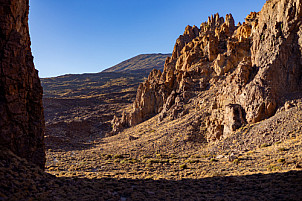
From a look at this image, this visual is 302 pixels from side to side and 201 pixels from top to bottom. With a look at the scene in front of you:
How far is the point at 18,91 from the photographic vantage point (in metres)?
14.3

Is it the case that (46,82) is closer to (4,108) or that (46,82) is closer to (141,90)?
(141,90)

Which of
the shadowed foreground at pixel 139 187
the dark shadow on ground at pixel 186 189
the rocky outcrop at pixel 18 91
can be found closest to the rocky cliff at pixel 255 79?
the dark shadow on ground at pixel 186 189

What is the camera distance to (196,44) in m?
65.8

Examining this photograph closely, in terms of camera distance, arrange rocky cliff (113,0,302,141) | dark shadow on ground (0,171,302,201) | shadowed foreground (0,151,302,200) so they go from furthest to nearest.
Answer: rocky cliff (113,0,302,141) → dark shadow on ground (0,171,302,201) → shadowed foreground (0,151,302,200)

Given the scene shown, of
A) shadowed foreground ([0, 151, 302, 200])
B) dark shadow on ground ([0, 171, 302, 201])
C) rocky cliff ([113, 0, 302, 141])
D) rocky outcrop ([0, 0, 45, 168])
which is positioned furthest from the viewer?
rocky cliff ([113, 0, 302, 141])

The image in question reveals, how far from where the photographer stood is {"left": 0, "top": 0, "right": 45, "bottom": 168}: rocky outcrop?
44.4ft

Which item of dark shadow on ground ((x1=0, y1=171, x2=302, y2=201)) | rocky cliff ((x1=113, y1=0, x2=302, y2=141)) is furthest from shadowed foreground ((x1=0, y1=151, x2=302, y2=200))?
rocky cliff ((x1=113, y1=0, x2=302, y2=141))

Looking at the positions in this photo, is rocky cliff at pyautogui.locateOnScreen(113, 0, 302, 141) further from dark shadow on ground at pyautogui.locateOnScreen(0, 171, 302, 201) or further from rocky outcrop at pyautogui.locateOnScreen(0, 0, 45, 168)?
rocky outcrop at pyautogui.locateOnScreen(0, 0, 45, 168)

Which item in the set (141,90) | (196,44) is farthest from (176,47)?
(141,90)

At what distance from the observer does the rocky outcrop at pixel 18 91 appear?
13547mm

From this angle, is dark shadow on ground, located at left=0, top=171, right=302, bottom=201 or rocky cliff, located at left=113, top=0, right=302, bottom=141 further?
rocky cliff, located at left=113, top=0, right=302, bottom=141

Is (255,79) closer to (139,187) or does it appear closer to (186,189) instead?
(186,189)

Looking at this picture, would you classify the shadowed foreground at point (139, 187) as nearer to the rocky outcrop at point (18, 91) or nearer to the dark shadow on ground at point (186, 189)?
the dark shadow on ground at point (186, 189)

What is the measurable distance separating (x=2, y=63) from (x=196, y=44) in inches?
2379
